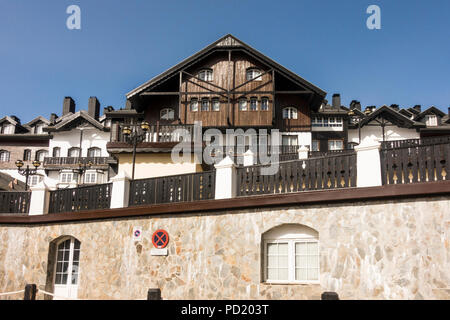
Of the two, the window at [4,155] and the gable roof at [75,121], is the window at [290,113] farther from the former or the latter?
the window at [4,155]

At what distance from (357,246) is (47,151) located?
140ft

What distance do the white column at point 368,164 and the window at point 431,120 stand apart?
3621 cm

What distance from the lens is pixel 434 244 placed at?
9.11 m

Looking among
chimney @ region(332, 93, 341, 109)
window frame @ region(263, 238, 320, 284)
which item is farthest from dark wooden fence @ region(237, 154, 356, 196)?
chimney @ region(332, 93, 341, 109)

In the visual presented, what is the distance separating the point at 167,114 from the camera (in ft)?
96.0

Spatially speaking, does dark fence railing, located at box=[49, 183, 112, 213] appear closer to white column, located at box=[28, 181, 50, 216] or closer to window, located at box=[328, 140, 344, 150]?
white column, located at box=[28, 181, 50, 216]

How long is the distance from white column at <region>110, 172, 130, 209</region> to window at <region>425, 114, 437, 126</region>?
3651 centimetres

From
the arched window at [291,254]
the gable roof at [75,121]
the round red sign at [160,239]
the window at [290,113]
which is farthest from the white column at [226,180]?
the gable roof at [75,121]

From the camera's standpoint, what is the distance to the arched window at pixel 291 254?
10625 mm

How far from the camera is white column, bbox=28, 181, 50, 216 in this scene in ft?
52.0

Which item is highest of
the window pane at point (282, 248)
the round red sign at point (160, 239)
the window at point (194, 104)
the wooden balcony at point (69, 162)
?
the window at point (194, 104)

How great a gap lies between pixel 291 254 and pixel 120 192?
5935 millimetres
